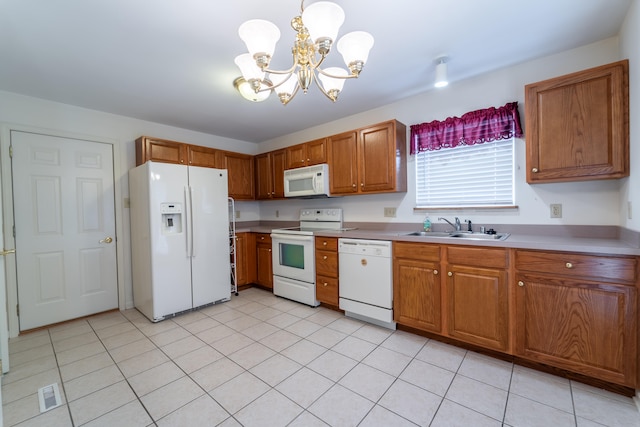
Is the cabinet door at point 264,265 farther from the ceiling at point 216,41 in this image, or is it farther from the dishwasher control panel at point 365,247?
the ceiling at point 216,41

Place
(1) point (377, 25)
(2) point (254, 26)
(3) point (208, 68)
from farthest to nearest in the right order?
(3) point (208, 68), (1) point (377, 25), (2) point (254, 26)

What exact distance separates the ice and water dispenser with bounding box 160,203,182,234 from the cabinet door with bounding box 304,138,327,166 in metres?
1.74

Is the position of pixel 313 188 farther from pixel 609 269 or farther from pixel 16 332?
pixel 16 332

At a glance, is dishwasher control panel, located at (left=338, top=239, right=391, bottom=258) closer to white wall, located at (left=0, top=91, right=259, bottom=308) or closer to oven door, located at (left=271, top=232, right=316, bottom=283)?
oven door, located at (left=271, top=232, right=316, bottom=283)

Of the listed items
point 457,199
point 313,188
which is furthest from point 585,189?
point 313,188

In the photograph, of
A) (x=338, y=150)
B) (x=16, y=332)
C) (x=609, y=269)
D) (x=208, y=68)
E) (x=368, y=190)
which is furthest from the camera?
(x=338, y=150)

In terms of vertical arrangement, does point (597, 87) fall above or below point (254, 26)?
below

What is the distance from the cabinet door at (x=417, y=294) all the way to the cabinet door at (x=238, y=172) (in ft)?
9.20

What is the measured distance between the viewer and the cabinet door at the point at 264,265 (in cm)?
386

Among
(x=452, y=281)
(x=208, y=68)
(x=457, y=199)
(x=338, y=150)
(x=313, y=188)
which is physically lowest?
(x=452, y=281)

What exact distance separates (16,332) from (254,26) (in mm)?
3670

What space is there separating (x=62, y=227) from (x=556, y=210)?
4.91m

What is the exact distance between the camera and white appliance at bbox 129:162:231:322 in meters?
2.90

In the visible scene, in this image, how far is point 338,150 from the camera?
11.0ft
